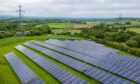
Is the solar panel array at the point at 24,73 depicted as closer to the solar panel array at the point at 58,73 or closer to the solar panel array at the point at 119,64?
the solar panel array at the point at 58,73

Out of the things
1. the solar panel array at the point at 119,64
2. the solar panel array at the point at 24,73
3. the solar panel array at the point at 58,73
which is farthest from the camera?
the solar panel array at the point at 119,64

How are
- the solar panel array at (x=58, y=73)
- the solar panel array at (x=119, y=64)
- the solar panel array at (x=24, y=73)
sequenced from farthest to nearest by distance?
the solar panel array at (x=119, y=64)
the solar panel array at (x=24, y=73)
the solar panel array at (x=58, y=73)

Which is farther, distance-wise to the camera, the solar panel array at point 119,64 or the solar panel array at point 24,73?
the solar panel array at point 119,64

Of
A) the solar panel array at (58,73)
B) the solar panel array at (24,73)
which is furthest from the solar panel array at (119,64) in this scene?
the solar panel array at (24,73)

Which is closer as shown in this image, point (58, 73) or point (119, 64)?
point (58, 73)

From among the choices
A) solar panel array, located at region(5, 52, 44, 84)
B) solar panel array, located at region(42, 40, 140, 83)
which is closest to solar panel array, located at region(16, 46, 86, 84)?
solar panel array, located at region(5, 52, 44, 84)

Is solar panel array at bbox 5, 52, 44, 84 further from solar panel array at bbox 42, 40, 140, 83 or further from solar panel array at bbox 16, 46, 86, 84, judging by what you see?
solar panel array at bbox 42, 40, 140, 83

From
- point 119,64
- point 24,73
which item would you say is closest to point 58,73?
point 24,73

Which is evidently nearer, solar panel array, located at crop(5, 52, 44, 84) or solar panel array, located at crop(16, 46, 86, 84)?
solar panel array, located at crop(16, 46, 86, 84)

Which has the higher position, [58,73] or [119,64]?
[119,64]

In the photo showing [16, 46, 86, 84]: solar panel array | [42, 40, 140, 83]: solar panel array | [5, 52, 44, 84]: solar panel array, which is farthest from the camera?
[42, 40, 140, 83]: solar panel array

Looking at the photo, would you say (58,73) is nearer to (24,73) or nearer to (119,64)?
(24,73)
